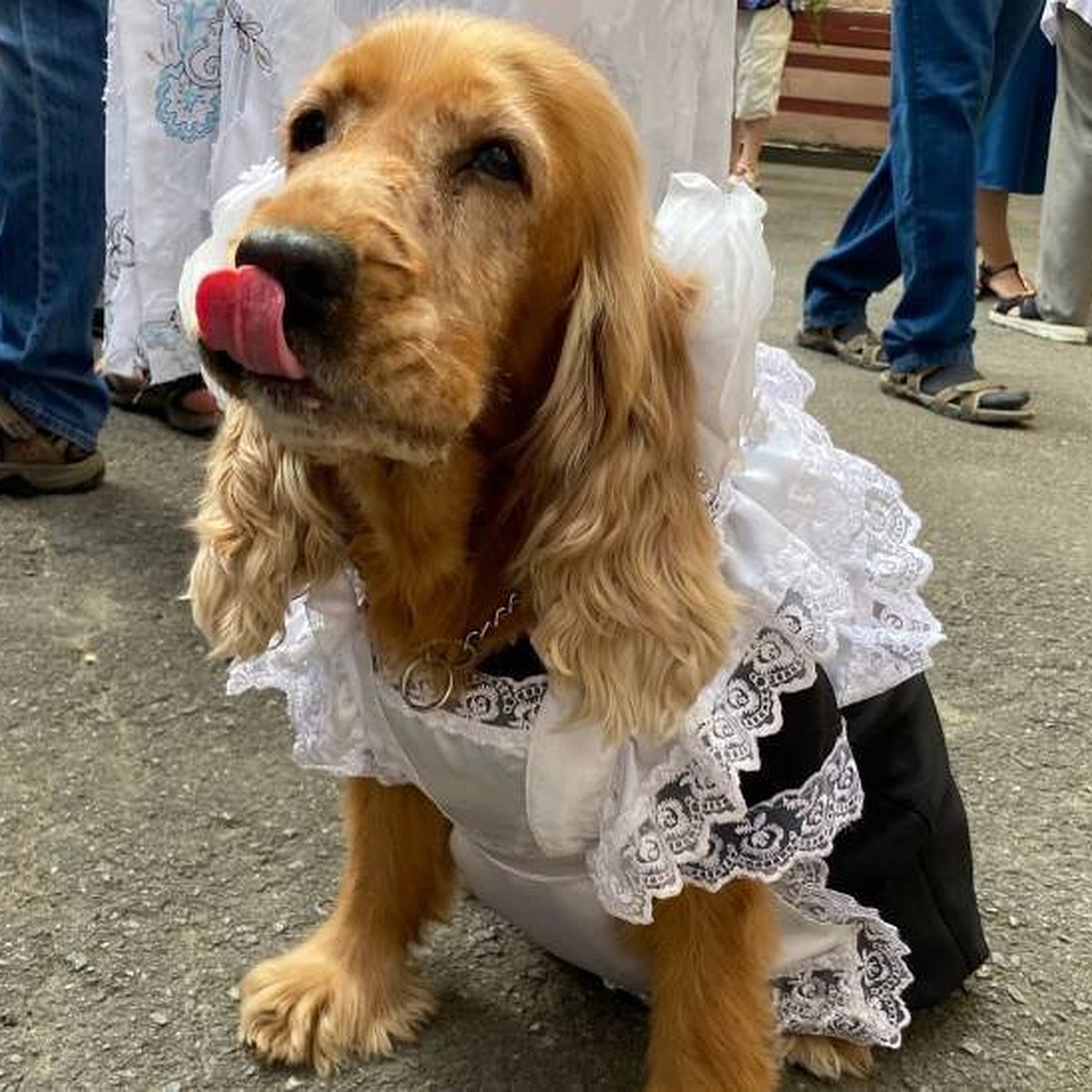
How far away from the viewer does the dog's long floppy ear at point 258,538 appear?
1314mm

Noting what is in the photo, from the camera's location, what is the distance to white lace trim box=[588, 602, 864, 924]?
3.97 ft

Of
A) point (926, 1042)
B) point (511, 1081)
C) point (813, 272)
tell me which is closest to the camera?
point (511, 1081)

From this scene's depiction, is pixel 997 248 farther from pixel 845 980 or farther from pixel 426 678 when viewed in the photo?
pixel 426 678

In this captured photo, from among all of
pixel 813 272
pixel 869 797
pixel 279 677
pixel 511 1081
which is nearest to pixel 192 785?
pixel 279 677

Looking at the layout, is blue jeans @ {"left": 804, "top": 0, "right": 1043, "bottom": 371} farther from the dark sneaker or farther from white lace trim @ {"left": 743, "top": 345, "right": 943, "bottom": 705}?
white lace trim @ {"left": 743, "top": 345, "right": 943, "bottom": 705}

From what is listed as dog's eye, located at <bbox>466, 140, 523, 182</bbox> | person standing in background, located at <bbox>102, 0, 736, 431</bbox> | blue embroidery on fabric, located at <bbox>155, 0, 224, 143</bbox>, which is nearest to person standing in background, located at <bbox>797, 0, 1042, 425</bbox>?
person standing in background, located at <bbox>102, 0, 736, 431</bbox>

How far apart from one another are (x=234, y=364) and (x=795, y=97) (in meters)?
10.9

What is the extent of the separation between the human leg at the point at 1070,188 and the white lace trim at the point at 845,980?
13.4ft

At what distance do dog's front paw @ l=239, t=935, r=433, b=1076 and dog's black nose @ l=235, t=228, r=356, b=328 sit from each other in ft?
2.65

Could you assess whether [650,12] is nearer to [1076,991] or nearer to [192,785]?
[192,785]

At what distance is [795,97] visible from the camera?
11.2 metres

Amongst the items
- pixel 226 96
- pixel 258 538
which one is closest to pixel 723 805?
pixel 258 538

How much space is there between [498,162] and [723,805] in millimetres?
579

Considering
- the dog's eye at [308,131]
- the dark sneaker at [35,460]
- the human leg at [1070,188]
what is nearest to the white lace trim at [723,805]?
the dog's eye at [308,131]
